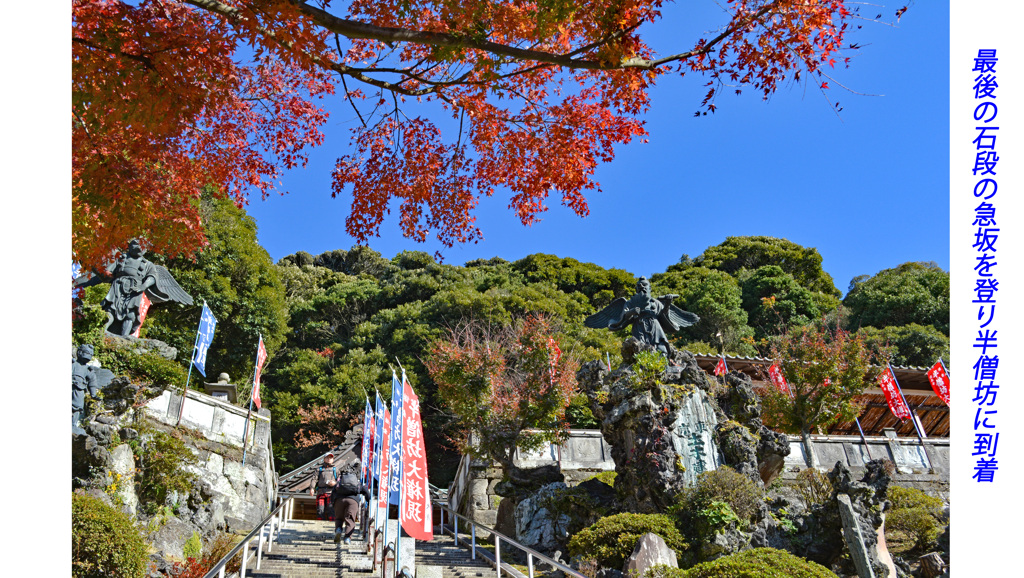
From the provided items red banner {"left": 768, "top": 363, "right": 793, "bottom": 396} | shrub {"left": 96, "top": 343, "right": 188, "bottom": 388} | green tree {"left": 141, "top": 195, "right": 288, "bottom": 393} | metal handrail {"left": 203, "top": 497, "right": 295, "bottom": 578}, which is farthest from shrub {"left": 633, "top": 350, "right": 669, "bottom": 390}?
green tree {"left": 141, "top": 195, "right": 288, "bottom": 393}

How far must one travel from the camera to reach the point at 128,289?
607 inches

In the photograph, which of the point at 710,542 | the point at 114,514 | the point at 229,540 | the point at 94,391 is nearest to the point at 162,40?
the point at 114,514

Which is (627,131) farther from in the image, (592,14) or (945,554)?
(945,554)

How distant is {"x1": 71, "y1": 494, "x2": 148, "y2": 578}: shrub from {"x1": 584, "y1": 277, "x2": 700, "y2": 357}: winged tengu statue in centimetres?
976

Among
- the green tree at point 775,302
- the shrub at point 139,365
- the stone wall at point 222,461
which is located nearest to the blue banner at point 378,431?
the stone wall at point 222,461

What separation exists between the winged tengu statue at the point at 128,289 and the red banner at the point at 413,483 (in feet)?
39.2

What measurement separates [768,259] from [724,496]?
34.7 metres

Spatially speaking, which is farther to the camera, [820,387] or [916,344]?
[916,344]

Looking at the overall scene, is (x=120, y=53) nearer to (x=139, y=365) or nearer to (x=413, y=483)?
(x=413, y=483)

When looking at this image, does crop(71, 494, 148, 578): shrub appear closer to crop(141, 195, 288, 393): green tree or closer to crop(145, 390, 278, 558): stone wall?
crop(145, 390, 278, 558): stone wall

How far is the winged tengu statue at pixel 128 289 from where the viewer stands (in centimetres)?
1525

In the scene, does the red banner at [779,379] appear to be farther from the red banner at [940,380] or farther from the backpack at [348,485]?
the backpack at [348,485]

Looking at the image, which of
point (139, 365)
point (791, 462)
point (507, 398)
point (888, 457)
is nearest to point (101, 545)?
point (507, 398)

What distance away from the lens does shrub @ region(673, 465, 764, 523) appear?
28.5 feet
